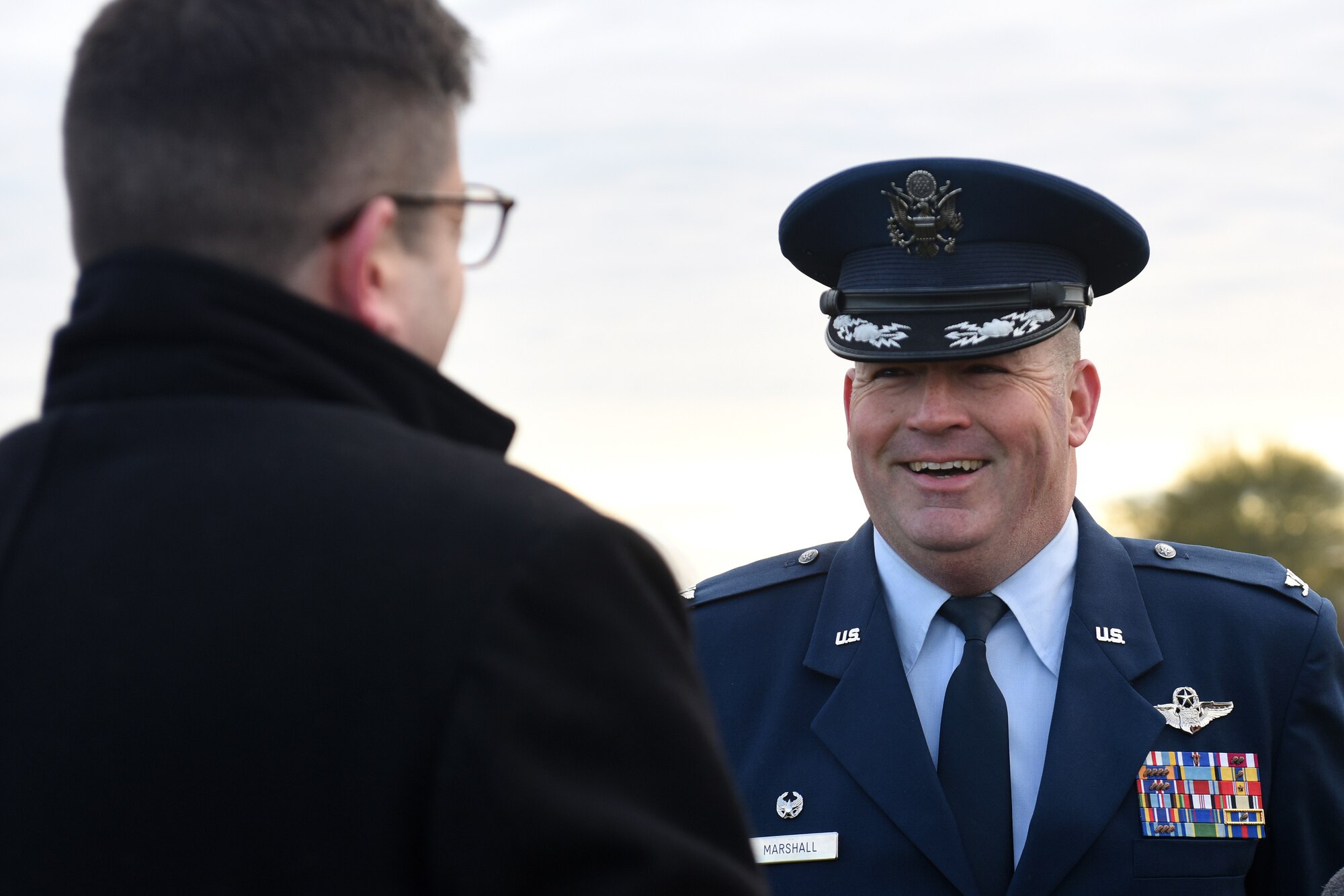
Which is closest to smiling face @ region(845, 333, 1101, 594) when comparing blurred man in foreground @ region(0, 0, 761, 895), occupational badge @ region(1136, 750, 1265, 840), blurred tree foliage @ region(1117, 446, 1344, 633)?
occupational badge @ region(1136, 750, 1265, 840)

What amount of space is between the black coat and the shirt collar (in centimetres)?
219

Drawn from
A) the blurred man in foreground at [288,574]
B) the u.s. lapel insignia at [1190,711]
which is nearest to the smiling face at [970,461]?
the u.s. lapel insignia at [1190,711]

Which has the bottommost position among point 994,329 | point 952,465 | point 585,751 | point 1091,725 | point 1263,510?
point 585,751

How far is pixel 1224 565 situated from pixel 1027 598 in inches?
23.0

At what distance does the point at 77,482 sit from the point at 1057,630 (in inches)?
104

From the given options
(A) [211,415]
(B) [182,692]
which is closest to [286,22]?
(A) [211,415]

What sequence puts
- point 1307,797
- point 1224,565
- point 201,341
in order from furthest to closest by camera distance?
point 1224,565 < point 1307,797 < point 201,341

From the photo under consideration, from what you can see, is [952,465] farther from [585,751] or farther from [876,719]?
[585,751]

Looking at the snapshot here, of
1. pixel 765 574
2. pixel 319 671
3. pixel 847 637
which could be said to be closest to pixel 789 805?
pixel 847 637

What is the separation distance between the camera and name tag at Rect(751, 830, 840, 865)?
→ 3.34 metres

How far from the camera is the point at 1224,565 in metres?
3.72

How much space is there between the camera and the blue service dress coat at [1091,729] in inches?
127

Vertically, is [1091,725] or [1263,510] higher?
[1263,510]

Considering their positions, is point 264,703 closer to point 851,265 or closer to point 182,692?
point 182,692
